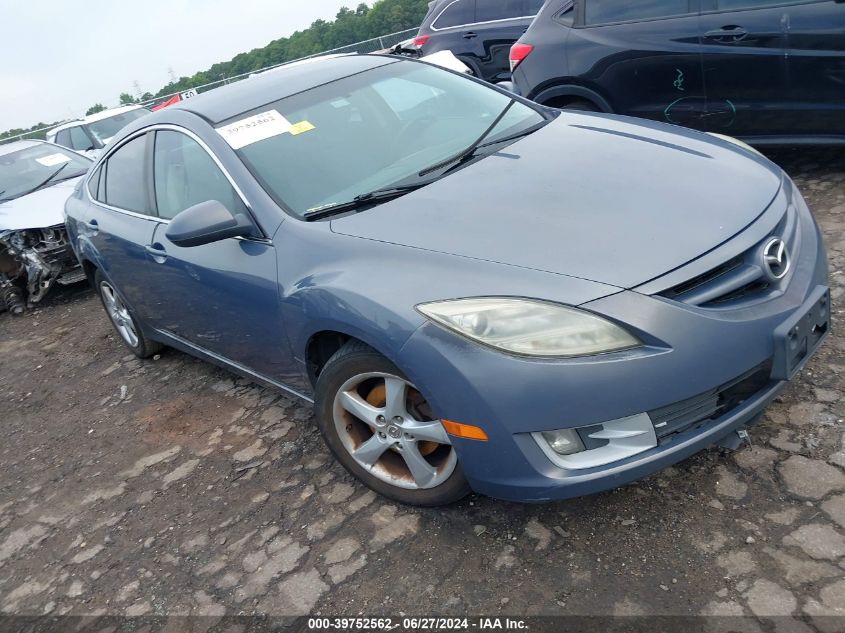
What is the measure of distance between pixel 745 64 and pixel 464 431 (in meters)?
3.69

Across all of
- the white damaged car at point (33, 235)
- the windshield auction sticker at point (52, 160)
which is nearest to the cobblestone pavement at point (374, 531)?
the white damaged car at point (33, 235)

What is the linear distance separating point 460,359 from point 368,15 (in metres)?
32.7

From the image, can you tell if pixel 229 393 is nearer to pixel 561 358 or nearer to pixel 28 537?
pixel 28 537

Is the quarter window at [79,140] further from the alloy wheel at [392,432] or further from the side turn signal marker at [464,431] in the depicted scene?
the side turn signal marker at [464,431]

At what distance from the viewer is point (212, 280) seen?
11.0 ft

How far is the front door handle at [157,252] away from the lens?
373cm

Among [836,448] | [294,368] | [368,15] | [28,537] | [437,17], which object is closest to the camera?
[836,448]

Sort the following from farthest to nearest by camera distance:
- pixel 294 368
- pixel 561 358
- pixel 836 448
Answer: pixel 294 368 → pixel 836 448 → pixel 561 358

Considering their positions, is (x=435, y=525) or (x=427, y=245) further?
(x=435, y=525)

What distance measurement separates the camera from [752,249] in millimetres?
2418

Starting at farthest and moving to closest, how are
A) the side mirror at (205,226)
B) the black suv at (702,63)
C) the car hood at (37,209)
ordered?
1. the car hood at (37,209)
2. the black suv at (702,63)
3. the side mirror at (205,226)

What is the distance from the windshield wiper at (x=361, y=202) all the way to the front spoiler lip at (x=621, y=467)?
117cm

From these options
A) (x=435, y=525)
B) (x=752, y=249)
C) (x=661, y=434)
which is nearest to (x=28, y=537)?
(x=435, y=525)

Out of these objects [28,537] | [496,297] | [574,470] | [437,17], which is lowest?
[28,537]
